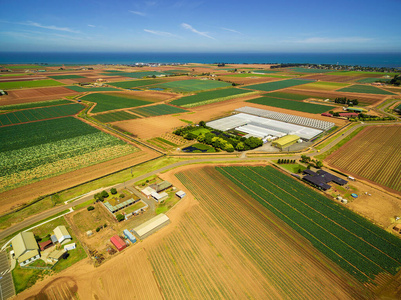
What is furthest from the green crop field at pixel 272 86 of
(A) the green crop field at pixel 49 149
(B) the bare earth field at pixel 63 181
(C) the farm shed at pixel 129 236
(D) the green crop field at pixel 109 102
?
(C) the farm shed at pixel 129 236

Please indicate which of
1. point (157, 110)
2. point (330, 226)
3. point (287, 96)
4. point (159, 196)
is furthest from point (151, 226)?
point (287, 96)

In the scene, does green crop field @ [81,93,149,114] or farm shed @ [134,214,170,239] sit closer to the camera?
farm shed @ [134,214,170,239]

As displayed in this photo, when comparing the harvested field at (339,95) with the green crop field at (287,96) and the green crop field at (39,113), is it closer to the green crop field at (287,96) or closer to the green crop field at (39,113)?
the green crop field at (287,96)

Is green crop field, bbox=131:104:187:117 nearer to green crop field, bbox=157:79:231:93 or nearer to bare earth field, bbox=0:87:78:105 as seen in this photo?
green crop field, bbox=157:79:231:93

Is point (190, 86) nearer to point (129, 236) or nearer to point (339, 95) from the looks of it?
point (339, 95)

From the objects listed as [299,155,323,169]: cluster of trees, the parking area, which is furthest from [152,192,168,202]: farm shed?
[299,155,323,169]: cluster of trees

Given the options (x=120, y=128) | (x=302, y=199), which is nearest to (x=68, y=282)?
(x=302, y=199)
